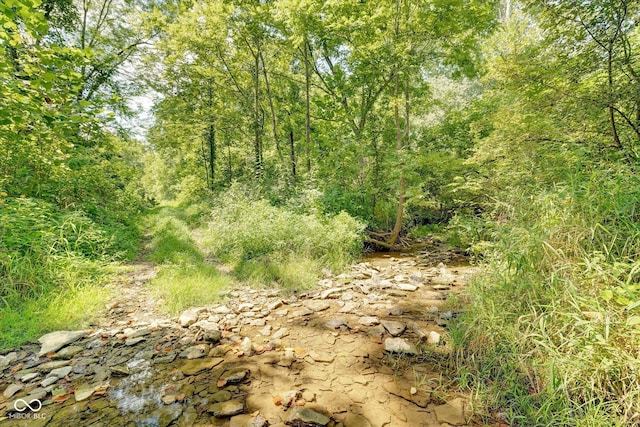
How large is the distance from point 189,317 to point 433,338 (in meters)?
2.83

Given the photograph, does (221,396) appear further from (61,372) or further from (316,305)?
(316,305)

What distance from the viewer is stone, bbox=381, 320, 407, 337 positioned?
9.59 feet

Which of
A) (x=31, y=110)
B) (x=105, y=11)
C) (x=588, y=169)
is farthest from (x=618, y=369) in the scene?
(x=105, y=11)

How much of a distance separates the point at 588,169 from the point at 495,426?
2.90 m

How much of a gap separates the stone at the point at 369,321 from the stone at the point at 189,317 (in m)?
2.03

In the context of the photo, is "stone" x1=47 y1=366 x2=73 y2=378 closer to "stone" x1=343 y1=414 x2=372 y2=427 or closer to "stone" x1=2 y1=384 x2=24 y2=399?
"stone" x1=2 y1=384 x2=24 y2=399

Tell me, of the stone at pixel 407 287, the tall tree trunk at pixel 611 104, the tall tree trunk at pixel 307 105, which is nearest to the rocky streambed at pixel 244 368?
the stone at pixel 407 287

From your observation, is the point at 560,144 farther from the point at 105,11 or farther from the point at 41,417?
the point at 105,11

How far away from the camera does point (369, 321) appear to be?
3.20 meters

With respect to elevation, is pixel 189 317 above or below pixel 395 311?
above

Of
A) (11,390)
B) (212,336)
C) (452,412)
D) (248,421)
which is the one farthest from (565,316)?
(11,390)

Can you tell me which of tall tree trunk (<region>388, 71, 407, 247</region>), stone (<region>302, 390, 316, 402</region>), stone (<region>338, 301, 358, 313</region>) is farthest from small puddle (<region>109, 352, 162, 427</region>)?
tall tree trunk (<region>388, 71, 407, 247</region>)

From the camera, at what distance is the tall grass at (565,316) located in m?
1.60

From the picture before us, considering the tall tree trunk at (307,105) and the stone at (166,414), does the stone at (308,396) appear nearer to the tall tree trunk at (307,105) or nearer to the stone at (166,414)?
the stone at (166,414)
